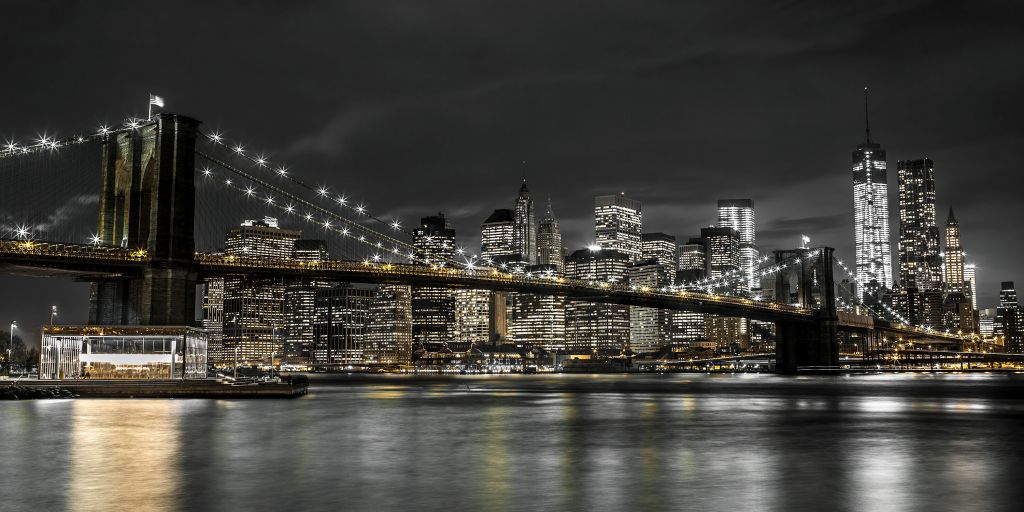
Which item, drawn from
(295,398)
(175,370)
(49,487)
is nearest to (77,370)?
(175,370)

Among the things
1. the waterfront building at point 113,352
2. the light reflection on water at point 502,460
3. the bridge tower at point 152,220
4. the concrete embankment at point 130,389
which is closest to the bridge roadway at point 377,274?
the bridge tower at point 152,220

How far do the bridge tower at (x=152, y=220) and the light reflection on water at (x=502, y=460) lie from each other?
18.0m

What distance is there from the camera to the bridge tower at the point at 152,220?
194ft

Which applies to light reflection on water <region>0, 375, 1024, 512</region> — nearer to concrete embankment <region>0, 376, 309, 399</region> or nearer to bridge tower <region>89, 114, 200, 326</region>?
concrete embankment <region>0, 376, 309, 399</region>

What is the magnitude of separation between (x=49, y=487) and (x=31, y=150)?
52.9 metres

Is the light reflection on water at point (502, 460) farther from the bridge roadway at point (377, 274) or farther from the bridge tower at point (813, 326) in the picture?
the bridge tower at point (813, 326)

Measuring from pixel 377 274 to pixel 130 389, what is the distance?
98.6 ft

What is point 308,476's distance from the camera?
19.4 metres

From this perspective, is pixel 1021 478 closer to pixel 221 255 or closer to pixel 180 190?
pixel 180 190

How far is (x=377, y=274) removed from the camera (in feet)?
259

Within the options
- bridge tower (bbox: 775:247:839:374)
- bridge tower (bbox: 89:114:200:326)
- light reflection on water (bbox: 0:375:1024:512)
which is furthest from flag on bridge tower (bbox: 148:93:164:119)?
bridge tower (bbox: 775:247:839:374)

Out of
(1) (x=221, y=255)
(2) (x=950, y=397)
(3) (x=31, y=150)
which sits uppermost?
(3) (x=31, y=150)

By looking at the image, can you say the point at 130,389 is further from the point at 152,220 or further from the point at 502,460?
the point at 502,460

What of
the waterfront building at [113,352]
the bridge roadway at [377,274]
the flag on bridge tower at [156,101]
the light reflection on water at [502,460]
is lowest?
the light reflection on water at [502,460]
